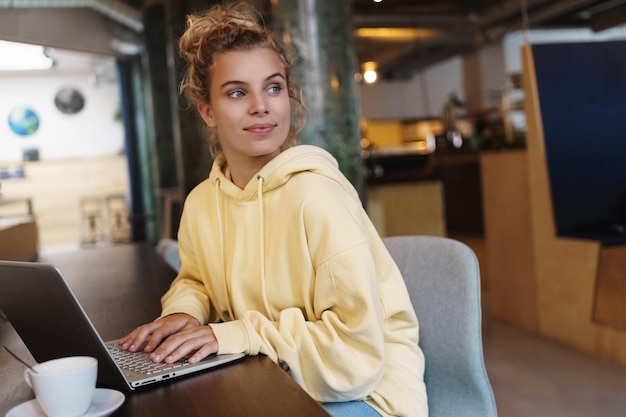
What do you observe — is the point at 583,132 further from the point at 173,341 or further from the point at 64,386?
the point at 64,386

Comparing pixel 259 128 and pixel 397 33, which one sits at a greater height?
pixel 397 33

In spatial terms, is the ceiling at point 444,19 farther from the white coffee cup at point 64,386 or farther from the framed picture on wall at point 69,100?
the white coffee cup at point 64,386

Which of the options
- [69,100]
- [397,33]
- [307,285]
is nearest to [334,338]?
[307,285]

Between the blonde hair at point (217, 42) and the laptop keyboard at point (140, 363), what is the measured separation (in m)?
0.49

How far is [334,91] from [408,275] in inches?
94.0

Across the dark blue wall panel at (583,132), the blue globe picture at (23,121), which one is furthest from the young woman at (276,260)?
the blue globe picture at (23,121)

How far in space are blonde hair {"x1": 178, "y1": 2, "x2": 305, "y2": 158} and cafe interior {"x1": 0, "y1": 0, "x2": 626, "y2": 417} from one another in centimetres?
25

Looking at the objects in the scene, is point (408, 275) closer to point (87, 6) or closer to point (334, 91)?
point (334, 91)

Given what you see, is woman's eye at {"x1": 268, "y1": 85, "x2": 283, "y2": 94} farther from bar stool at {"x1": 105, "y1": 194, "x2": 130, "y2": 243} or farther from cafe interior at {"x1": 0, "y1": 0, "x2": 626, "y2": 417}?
bar stool at {"x1": 105, "y1": 194, "x2": 130, "y2": 243}

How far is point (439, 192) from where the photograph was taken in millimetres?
6359

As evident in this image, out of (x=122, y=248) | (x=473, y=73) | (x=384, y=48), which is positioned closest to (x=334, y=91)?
(x=122, y=248)

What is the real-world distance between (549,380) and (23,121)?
298 inches

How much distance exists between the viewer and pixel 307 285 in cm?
110

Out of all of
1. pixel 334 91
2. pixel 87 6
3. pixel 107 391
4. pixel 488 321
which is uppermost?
pixel 87 6
